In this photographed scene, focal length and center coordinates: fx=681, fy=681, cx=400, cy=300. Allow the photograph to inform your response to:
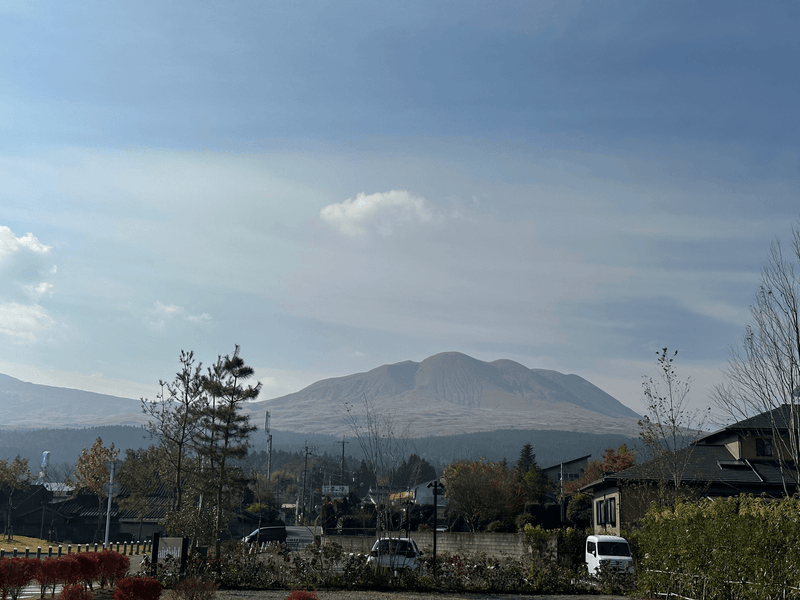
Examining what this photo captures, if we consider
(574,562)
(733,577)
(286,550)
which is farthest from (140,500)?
(733,577)

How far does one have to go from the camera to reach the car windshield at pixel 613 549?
25844mm

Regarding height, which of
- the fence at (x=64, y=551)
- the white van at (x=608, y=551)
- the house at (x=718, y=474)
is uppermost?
the house at (x=718, y=474)

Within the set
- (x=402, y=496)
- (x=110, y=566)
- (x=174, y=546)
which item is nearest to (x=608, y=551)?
(x=174, y=546)

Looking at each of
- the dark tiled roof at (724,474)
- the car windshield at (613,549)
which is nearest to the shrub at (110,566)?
the car windshield at (613,549)

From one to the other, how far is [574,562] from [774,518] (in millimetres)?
17918

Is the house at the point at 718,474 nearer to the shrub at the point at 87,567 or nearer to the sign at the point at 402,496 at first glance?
the sign at the point at 402,496

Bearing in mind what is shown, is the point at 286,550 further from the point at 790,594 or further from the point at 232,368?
the point at 790,594

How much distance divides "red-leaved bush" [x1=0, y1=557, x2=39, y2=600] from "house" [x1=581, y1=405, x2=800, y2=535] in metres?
24.3

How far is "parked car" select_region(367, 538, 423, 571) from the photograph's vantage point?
21672 mm

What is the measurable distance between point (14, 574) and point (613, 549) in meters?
20.2

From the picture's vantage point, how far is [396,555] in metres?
22.5

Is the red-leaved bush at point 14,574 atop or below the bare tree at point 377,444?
below

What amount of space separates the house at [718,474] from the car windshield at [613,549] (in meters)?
5.14

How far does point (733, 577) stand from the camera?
14.0 metres
